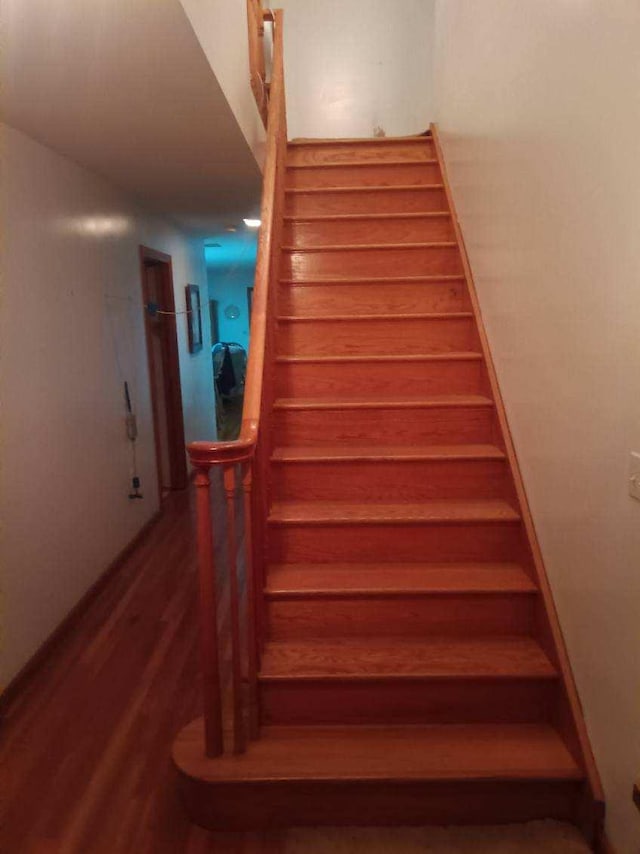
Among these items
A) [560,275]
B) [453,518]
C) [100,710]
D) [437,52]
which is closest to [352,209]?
[437,52]

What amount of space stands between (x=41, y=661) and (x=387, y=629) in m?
1.56

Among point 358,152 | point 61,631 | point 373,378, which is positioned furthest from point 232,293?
point 61,631

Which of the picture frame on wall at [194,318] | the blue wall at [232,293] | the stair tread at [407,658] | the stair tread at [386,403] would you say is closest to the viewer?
the stair tread at [407,658]

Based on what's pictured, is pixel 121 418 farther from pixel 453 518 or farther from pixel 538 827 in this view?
pixel 538 827

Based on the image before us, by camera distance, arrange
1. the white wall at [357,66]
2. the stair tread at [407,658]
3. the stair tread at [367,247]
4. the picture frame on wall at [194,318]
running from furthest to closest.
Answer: the picture frame on wall at [194,318] < the white wall at [357,66] < the stair tread at [367,247] < the stair tread at [407,658]

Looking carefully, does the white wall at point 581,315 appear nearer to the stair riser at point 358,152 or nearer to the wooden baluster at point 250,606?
the wooden baluster at point 250,606

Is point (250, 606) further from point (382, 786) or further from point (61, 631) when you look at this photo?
point (61, 631)

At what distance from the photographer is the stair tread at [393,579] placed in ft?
5.94

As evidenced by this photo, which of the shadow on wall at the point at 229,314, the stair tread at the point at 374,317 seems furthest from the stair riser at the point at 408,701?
the shadow on wall at the point at 229,314

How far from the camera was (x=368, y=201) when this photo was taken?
3.12 metres

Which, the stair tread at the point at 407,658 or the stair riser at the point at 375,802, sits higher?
the stair tread at the point at 407,658

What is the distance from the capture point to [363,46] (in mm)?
4605

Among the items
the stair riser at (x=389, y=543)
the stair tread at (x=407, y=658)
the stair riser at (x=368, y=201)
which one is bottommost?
the stair tread at (x=407, y=658)

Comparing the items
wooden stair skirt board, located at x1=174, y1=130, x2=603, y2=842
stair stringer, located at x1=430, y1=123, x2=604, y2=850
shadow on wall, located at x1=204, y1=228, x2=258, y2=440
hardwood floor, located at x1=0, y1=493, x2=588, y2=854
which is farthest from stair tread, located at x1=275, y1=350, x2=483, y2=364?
shadow on wall, located at x1=204, y1=228, x2=258, y2=440
